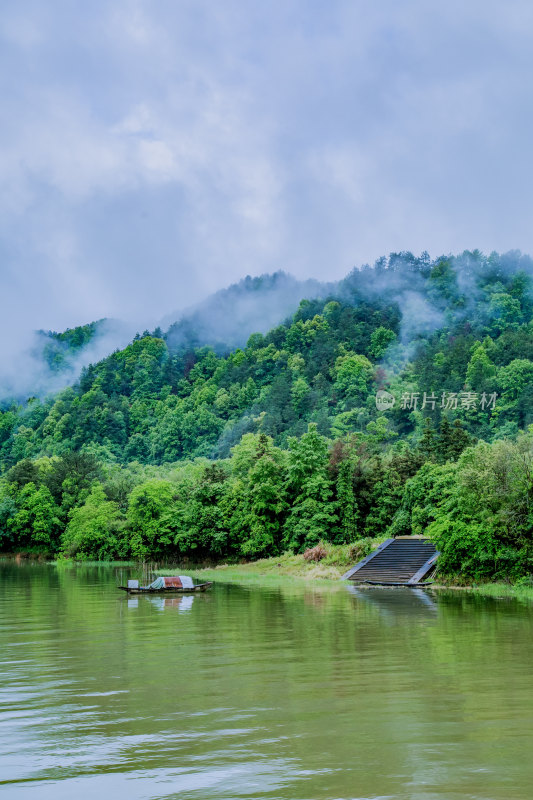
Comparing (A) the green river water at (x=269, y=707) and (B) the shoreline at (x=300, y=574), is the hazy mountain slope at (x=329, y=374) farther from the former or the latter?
(A) the green river water at (x=269, y=707)

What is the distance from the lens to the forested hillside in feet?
154

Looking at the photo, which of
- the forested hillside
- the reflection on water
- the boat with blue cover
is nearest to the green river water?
the reflection on water

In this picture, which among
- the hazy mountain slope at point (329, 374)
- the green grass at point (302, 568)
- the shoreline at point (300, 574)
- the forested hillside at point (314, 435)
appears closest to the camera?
the shoreline at point (300, 574)

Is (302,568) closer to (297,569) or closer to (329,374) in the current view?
(297,569)

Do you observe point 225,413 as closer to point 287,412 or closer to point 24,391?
point 287,412

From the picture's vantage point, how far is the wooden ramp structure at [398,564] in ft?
129

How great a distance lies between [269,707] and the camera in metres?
12.8

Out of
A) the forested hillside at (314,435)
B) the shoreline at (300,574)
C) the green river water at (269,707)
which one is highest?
the forested hillside at (314,435)

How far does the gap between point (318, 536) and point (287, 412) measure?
290 ft

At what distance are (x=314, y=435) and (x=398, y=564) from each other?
14725 mm

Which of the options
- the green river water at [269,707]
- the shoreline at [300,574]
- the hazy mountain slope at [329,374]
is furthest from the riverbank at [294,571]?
the hazy mountain slope at [329,374]

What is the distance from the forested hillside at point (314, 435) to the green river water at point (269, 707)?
620 inches

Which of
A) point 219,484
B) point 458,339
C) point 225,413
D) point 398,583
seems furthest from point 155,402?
point 398,583

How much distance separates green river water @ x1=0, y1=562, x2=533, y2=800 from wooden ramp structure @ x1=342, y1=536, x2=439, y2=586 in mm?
13577
